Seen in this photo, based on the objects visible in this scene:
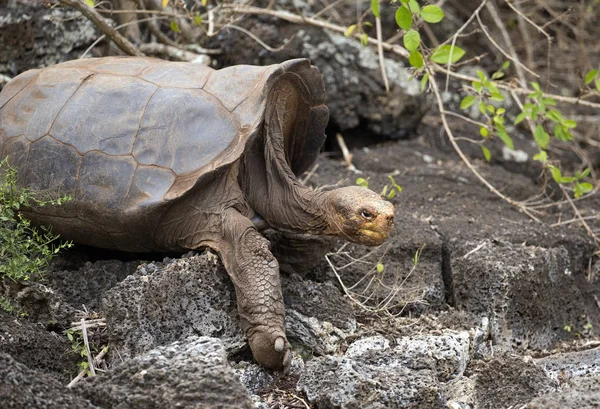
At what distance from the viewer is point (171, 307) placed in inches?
109

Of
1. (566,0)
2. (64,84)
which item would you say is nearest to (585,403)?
(64,84)

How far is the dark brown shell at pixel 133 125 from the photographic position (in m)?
2.95

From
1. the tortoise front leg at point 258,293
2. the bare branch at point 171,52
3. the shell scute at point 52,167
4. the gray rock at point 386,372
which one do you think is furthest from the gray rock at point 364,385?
the bare branch at point 171,52

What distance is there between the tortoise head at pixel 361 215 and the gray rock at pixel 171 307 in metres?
0.45

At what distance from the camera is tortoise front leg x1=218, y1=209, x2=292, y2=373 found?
2705mm

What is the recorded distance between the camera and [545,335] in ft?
11.5

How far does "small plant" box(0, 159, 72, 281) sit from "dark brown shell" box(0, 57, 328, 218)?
0.10 meters

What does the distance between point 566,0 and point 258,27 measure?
10.1ft

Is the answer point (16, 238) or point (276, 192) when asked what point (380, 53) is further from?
point (16, 238)

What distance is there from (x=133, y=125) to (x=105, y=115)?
0.12m

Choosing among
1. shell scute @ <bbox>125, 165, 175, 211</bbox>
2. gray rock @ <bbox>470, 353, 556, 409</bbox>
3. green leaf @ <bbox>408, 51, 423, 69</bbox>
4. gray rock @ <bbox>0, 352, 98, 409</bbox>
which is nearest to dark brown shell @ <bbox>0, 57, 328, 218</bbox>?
shell scute @ <bbox>125, 165, 175, 211</bbox>

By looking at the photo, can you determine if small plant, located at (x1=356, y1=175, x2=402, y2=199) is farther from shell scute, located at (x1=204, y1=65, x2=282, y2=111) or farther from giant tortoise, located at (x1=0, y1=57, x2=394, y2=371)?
shell scute, located at (x1=204, y1=65, x2=282, y2=111)

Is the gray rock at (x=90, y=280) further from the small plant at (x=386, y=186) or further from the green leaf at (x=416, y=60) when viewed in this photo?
the green leaf at (x=416, y=60)

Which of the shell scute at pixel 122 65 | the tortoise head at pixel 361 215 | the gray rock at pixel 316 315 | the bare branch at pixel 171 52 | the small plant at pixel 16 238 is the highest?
the shell scute at pixel 122 65
